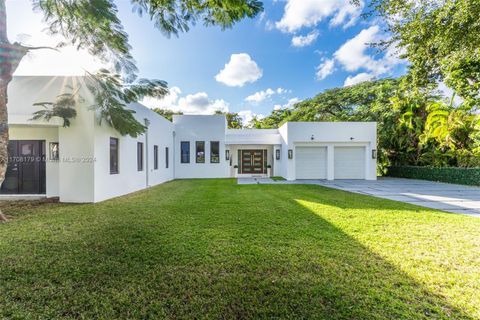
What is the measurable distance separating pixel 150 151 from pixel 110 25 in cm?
752

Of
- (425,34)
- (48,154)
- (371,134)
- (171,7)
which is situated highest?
(171,7)

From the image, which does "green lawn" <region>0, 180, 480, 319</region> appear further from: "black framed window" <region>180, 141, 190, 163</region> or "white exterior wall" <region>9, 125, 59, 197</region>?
"black framed window" <region>180, 141, 190, 163</region>

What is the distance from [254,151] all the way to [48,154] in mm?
13299

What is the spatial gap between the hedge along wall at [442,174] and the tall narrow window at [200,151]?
1538cm

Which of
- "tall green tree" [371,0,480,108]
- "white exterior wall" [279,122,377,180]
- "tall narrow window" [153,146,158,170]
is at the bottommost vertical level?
"tall narrow window" [153,146,158,170]

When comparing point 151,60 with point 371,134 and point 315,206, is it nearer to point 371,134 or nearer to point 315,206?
point 315,206

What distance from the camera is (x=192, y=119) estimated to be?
58.6ft

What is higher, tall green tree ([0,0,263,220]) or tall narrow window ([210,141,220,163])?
tall green tree ([0,0,263,220])

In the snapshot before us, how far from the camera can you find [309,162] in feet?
54.9

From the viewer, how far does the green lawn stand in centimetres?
260

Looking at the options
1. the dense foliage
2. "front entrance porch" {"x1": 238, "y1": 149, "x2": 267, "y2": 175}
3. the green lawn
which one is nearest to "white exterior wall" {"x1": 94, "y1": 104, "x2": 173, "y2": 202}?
the green lawn

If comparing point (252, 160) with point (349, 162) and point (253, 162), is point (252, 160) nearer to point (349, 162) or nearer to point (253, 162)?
point (253, 162)

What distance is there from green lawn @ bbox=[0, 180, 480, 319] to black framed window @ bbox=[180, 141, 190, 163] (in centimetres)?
1145

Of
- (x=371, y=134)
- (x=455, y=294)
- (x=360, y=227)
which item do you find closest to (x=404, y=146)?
(x=371, y=134)
